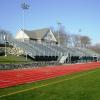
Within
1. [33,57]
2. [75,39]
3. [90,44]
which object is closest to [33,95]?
[33,57]

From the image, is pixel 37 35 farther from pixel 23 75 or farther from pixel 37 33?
pixel 23 75

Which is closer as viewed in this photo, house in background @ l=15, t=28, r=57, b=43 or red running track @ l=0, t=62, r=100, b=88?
red running track @ l=0, t=62, r=100, b=88

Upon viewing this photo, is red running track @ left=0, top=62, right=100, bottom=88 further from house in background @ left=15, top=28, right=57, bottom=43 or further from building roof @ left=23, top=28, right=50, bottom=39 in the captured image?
building roof @ left=23, top=28, right=50, bottom=39

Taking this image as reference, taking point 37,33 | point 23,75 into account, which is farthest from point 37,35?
point 23,75

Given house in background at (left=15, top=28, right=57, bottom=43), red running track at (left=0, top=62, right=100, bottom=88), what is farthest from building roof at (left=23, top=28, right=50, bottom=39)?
red running track at (left=0, top=62, right=100, bottom=88)

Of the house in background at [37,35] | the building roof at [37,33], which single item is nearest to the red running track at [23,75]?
the house in background at [37,35]

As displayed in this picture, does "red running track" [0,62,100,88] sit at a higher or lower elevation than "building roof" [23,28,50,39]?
lower

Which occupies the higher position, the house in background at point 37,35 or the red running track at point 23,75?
the house in background at point 37,35

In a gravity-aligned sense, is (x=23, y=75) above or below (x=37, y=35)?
below

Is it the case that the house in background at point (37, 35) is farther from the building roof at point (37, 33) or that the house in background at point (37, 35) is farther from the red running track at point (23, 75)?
the red running track at point (23, 75)

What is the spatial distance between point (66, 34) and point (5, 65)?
102944mm

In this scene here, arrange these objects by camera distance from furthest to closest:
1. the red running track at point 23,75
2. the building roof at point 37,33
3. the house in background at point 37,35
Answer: the building roof at point 37,33 < the house in background at point 37,35 < the red running track at point 23,75

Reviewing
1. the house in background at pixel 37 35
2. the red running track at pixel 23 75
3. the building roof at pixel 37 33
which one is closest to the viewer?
the red running track at pixel 23 75

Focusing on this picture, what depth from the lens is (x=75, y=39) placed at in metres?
143
